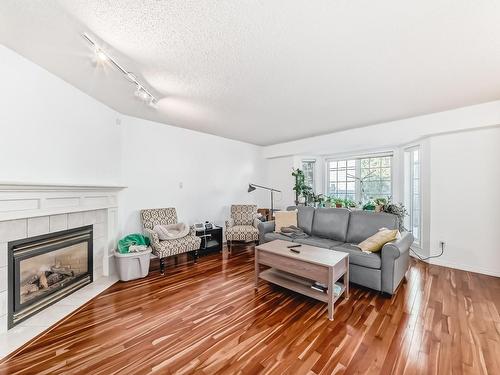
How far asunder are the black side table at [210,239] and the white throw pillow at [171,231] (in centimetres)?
38

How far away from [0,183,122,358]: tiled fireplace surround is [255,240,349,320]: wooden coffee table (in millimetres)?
2165

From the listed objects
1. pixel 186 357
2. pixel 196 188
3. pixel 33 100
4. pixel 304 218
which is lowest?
pixel 186 357

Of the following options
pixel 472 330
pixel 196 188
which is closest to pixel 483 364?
pixel 472 330

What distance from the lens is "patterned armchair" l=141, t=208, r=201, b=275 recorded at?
3125 mm

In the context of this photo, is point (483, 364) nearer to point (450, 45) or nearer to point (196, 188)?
point (450, 45)

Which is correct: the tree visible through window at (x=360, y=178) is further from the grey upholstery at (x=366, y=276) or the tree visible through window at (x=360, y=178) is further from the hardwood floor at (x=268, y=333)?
the grey upholstery at (x=366, y=276)

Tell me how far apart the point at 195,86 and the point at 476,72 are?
3007 millimetres

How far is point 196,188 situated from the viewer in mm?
4441

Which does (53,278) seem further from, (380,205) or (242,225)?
(380,205)

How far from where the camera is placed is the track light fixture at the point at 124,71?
1.72m

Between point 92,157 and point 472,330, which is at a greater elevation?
point 92,157

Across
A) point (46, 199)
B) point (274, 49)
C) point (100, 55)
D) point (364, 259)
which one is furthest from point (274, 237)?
point (100, 55)

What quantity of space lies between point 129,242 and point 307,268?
2.51 meters

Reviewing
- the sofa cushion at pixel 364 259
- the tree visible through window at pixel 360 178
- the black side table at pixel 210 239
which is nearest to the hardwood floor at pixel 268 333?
the sofa cushion at pixel 364 259
